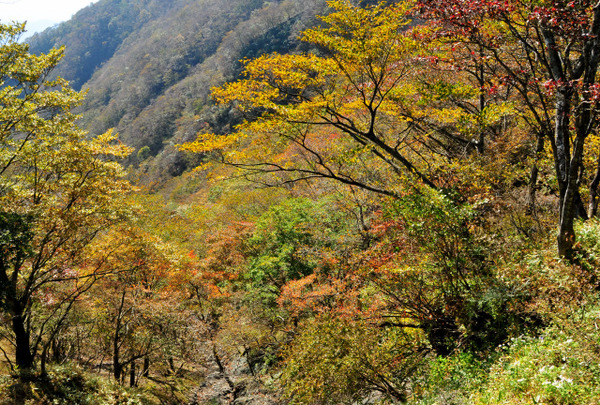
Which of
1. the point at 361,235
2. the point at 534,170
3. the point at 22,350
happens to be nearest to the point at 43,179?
the point at 22,350

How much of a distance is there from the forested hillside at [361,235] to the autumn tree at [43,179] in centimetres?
6

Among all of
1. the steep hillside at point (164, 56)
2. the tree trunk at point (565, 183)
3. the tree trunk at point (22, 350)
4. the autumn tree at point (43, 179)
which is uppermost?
the steep hillside at point (164, 56)

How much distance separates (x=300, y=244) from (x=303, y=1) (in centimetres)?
9292

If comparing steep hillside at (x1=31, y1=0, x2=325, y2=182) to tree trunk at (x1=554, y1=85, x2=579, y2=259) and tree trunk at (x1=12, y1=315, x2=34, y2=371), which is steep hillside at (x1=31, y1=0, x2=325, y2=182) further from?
tree trunk at (x1=554, y1=85, x2=579, y2=259)

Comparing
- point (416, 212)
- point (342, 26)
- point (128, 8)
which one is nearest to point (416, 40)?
point (342, 26)

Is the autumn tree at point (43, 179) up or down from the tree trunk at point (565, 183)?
up

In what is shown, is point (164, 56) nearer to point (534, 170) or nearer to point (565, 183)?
point (534, 170)

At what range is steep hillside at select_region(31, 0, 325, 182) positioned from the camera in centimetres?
8500

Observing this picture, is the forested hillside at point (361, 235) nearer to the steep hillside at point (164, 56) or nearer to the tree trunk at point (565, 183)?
the tree trunk at point (565, 183)

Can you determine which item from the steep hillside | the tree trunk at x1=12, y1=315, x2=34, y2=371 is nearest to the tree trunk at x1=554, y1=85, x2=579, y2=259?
the tree trunk at x1=12, y1=315, x2=34, y2=371

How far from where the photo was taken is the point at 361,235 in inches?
582

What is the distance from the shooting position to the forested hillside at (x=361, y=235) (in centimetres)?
627

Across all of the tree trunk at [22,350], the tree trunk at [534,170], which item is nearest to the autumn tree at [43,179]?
the tree trunk at [22,350]

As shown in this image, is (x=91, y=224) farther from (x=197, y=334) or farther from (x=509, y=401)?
(x=509, y=401)
